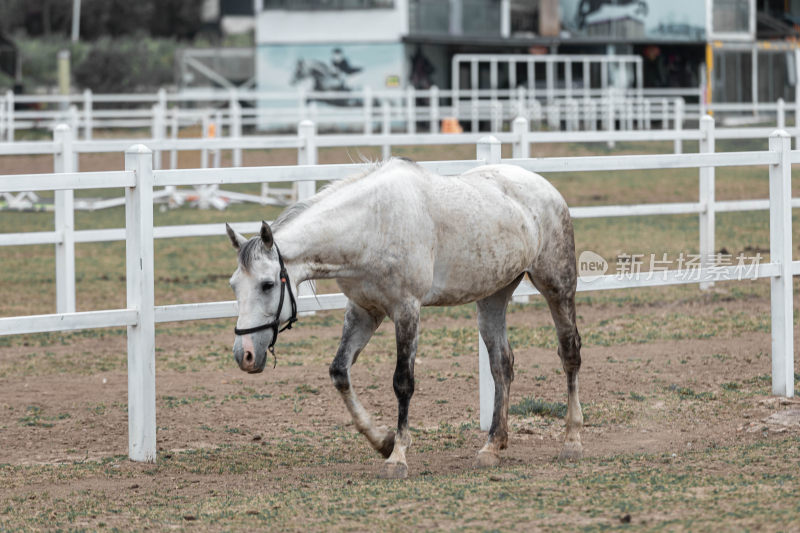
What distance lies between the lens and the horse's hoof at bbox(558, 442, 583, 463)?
20.1 feet

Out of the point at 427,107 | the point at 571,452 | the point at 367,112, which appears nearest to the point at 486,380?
the point at 571,452

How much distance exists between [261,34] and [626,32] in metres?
13.2

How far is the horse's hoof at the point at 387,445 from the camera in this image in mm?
5770

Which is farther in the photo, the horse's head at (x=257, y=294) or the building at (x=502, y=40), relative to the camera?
the building at (x=502, y=40)

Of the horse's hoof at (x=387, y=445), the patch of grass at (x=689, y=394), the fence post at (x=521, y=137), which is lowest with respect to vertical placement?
the patch of grass at (x=689, y=394)

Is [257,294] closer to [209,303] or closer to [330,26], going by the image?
[209,303]

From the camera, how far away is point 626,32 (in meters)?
42.0

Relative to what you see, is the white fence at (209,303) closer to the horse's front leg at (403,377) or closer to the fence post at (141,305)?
the fence post at (141,305)

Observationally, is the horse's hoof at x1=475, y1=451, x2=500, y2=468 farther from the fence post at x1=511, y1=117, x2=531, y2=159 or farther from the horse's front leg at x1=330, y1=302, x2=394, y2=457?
the fence post at x1=511, y1=117, x2=531, y2=159

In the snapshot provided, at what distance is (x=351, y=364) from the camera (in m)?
5.75

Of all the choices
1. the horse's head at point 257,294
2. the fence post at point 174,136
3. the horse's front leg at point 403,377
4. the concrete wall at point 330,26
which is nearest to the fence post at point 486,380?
the horse's front leg at point 403,377

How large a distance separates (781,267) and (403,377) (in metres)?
3.30

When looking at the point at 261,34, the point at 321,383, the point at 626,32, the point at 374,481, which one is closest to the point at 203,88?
the point at 261,34

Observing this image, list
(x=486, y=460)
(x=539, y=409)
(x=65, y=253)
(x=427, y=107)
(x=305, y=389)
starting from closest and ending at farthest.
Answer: (x=486, y=460) < (x=539, y=409) < (x=305, y=389) < (x=65, y=253) < (x=427, y=107)
